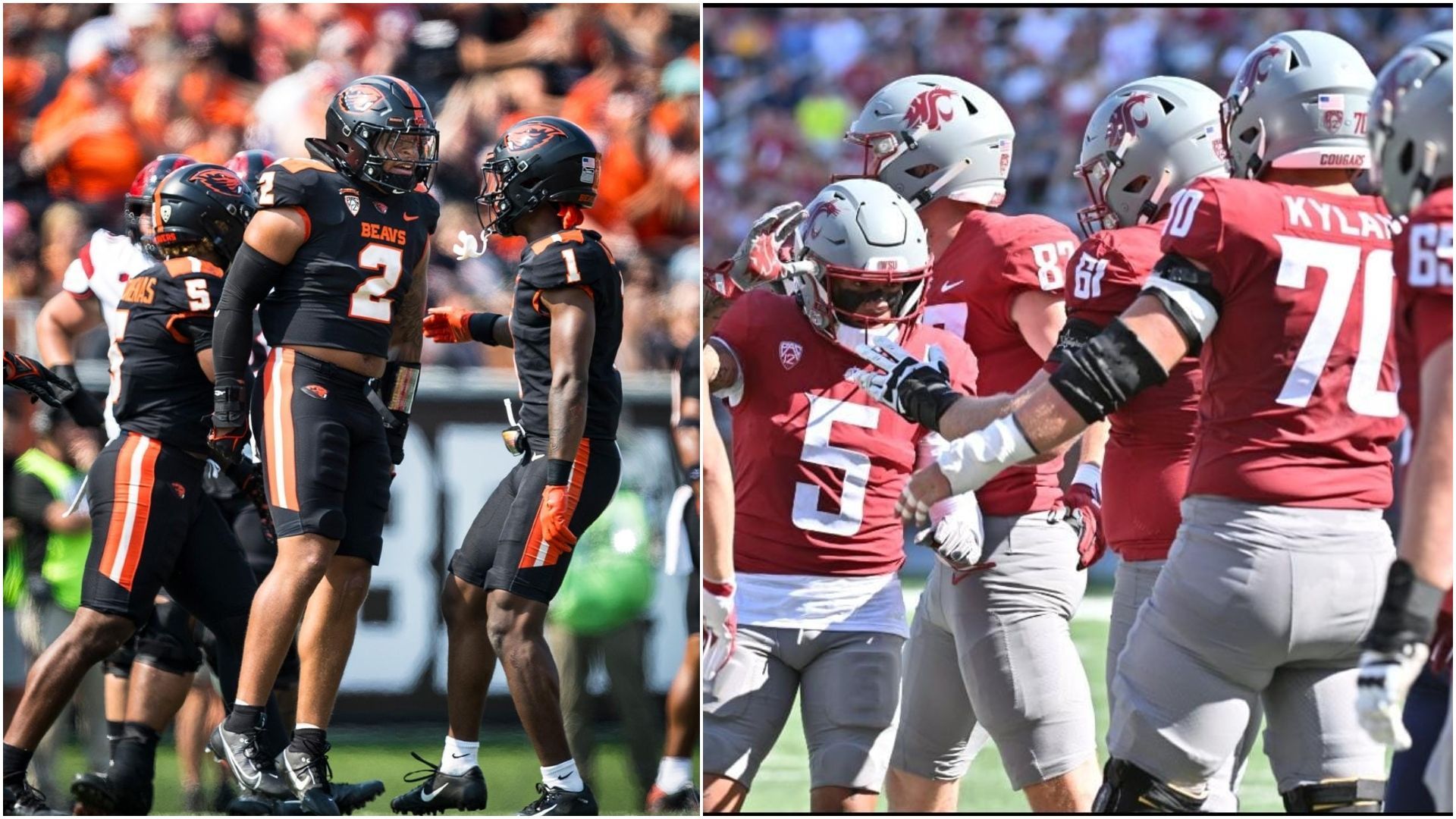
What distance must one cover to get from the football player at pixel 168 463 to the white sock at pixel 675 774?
5.11ft

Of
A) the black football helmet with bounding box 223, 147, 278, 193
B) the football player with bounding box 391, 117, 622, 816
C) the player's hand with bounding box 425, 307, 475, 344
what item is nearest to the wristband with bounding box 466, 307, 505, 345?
the player's hand with bounding box 425, 307, 475, 344

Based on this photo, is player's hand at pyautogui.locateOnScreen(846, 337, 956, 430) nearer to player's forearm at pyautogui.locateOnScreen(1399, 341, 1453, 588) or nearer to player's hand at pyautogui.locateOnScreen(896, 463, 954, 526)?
player's hand at pyautogui.locateOnScreen(896, 463, 954, 526)

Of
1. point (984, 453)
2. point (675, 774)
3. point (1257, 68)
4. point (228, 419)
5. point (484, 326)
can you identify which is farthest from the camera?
point (675, 774)

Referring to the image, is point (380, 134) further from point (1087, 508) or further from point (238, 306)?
point (1087, 508)

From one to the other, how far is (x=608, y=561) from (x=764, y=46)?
666cm

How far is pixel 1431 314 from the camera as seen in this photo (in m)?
2.73

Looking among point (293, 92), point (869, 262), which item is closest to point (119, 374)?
point (869, 262)

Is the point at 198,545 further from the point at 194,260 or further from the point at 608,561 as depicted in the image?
the point at 608,561

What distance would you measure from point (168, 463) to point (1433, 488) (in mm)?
3137

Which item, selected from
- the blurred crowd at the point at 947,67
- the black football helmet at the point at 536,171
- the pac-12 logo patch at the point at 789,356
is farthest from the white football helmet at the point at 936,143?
the blurred crowd at the point at 947,67

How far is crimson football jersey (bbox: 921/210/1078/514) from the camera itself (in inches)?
163

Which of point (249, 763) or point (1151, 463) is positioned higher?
point (1151, 463)

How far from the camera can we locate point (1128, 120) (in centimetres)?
416

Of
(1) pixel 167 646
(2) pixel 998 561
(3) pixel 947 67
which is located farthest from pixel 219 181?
(3) pixel 947 67
